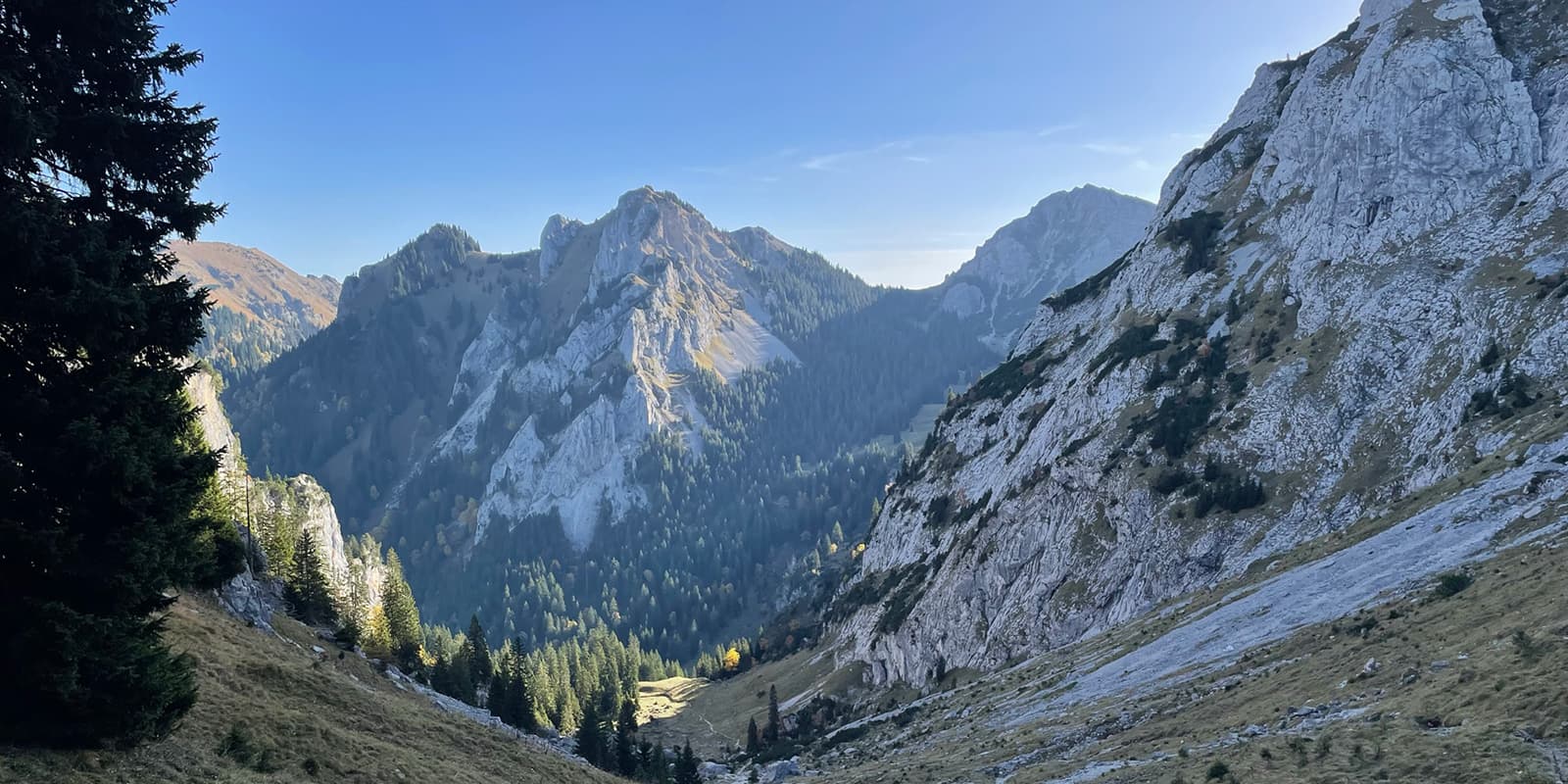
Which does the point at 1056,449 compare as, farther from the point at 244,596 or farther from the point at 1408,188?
the point at 244,596

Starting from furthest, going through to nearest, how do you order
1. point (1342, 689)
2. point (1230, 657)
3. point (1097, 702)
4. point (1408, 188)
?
point (1408, 188) → point (1097, 702) → point (1230, 657) → point (1342, 689)

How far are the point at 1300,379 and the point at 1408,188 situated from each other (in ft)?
88.3

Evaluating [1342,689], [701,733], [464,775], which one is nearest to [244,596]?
[464,775]

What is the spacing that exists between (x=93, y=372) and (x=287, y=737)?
1360 centimetres

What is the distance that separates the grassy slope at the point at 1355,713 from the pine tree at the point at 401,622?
42.6 metres

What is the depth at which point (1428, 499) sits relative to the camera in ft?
163

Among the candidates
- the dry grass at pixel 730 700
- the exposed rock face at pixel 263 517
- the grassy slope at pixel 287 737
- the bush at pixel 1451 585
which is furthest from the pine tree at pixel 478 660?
the bush at pixel 1451 585

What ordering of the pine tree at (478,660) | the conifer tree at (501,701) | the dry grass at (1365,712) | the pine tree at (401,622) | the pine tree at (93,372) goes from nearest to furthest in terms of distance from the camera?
the pine tree at (93,372), the dry grass at (1365,712), the conifer tree at (501,701), the pine tree at (401,622), the pine tree at (478,660)

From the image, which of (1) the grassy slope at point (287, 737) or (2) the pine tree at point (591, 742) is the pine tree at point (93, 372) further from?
(2) the pine tree at point (591, 742)

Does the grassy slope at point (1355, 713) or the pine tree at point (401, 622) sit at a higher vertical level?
the pine tree at point (401, 622)

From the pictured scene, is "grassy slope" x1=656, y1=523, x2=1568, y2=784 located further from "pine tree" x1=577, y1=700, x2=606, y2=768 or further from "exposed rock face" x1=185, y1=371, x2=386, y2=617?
"exposed rock face" x1=185, y1=371, x2=386, y2=617

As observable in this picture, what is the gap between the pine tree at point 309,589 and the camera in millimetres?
63469

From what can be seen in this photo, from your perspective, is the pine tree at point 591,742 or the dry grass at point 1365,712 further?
the pine tree at point 591,742

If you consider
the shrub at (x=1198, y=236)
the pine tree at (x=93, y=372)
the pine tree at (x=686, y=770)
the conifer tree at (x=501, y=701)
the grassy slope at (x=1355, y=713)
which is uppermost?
the shrub at (x=1198, y=236)
